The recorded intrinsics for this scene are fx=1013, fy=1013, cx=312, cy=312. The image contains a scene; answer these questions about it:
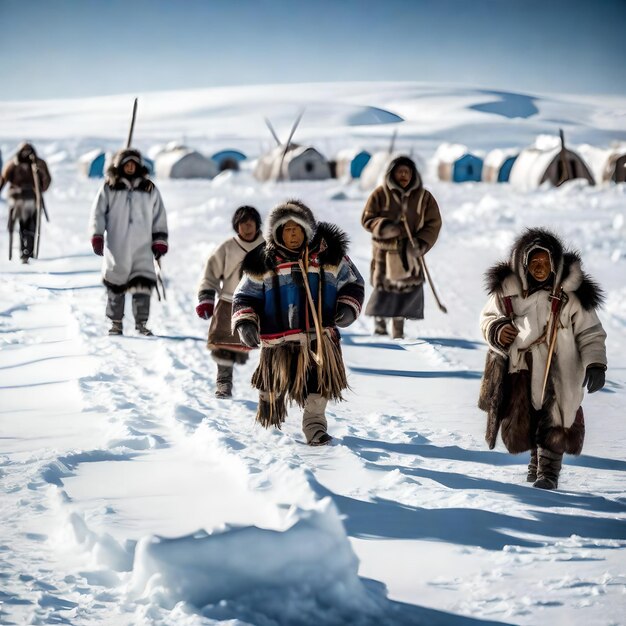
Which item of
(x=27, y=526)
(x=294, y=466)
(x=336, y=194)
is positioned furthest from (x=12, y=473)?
(x=336, y=194)

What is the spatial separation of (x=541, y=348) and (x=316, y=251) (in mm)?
1164

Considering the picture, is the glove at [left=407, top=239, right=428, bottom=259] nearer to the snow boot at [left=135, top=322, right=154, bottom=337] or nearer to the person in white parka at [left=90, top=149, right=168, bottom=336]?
the person in white parka at [left=90, top=149, right=168, bottom=336]

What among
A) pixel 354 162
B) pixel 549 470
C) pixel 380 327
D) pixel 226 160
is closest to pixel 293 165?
pixel 354 162

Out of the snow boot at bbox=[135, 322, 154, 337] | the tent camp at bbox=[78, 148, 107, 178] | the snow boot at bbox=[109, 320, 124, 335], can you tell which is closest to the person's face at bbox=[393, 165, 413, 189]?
the snow boot at bbox=[135, 322, 154, 337]

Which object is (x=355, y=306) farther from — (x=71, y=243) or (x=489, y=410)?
(x=71, y=243)

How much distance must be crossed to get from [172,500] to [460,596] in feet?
4.21

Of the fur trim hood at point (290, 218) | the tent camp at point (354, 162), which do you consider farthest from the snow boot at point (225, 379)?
the tent camp at point (354, 162)

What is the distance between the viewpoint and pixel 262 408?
15.7 ft

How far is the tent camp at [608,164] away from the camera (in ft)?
89.0

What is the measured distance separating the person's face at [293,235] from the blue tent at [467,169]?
29269 millimetres

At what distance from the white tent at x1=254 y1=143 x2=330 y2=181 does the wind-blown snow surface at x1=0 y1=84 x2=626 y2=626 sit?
78.3ft

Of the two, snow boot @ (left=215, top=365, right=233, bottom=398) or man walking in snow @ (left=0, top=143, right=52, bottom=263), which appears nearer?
snow boot @ (left=215, top=365, right=233, bottom=398)

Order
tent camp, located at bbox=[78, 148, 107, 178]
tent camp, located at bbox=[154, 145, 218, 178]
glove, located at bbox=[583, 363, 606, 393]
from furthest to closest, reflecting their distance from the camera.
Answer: tent camp, located at bbox=[78, 148, 107, 178] → tent camp, located at bbox=[154, 145, 218, 178] → glove, located at bbox=[583, 363, 606, 393]

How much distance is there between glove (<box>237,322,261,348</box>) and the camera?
4.54 m
